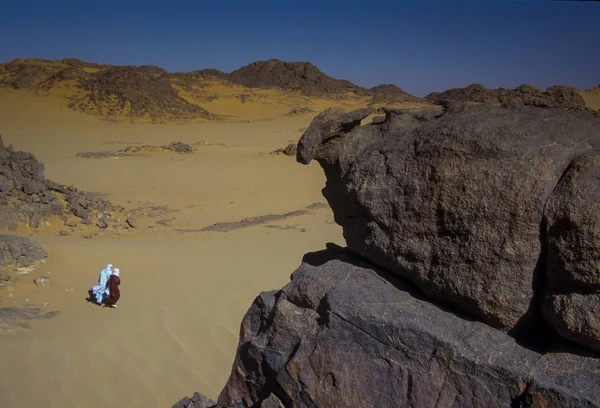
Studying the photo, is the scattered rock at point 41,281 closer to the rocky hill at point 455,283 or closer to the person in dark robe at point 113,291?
the person in dark robe at point 113,291

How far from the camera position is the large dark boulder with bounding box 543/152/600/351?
7.86 ft

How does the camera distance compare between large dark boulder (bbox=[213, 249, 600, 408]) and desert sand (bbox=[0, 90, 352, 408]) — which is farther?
desert sand (bbox=[0, 90, 352, 408])

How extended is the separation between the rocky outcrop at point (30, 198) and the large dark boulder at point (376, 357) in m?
7.73

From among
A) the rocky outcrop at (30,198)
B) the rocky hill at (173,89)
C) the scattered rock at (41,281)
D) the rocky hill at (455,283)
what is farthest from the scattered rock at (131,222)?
the rocky hill at (173,89)

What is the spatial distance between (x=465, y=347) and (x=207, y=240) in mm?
8128

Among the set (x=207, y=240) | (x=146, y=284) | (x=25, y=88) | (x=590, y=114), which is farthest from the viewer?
(x=25, y=88)

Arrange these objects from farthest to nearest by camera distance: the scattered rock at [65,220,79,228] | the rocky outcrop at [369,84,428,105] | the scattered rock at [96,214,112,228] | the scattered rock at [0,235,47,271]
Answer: the rocky outcrop at [369,84,428,105]
the scattered rock at [96,214,112,228]
the scattered rock at [65,220,79,228]
the scattered rock at [0,235,47,271]

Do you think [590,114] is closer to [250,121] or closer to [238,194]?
[238,194]

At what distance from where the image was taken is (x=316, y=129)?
368 centimetres

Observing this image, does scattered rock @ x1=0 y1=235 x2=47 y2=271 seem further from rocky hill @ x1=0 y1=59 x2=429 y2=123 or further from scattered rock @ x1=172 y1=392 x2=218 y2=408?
rocky hill @ x1=0 y1=59 x2=429 y2=123

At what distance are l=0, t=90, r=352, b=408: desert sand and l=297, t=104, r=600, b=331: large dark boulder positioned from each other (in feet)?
9.96

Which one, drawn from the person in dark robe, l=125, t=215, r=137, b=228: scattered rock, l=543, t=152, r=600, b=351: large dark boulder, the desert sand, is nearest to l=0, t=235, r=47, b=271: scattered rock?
the desert sand

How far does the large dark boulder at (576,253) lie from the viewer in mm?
2395

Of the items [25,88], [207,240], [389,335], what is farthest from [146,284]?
[25,88]
